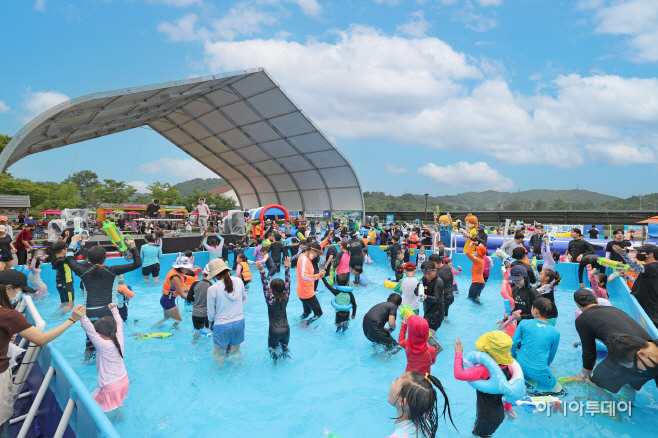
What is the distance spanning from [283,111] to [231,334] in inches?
742

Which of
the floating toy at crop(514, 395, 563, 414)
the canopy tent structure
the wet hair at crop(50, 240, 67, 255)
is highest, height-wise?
the canopy tent structure

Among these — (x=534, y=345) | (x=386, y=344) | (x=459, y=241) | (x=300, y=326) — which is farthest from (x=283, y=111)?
(x=534, y=345)

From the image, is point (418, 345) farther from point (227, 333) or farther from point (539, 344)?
point (227, 333)

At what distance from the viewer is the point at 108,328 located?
335 cm

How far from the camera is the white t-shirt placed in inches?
221

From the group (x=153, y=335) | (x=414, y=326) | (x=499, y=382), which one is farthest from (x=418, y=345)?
(x=153, y=335)

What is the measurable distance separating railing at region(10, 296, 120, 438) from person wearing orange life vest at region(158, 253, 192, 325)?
7.98 feet

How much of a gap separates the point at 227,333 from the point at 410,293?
2.94m

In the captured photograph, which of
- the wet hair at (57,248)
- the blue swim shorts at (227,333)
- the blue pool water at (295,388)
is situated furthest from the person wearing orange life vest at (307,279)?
the wet hair at (57,248)

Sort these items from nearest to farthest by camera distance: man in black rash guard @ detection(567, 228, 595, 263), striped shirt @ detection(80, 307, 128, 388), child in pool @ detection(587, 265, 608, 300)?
striped shirt @ detection(80, 307, 128, 388) → child in pool @ detection(587, 265, 608, 300) → man in black rash guard @ detection(567, 228, 595, 263)

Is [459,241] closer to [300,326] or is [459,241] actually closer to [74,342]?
[300,326]

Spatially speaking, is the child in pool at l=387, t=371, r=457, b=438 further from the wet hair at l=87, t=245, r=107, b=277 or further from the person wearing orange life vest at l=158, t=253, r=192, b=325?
the person wearing orange life vest at l=158, t=253, r=192, b=325

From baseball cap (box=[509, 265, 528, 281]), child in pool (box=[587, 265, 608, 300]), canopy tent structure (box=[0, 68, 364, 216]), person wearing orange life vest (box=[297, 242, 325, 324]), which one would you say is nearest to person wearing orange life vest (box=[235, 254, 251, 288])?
person wearing orange life vest (box=[297, 242, 325, 324])

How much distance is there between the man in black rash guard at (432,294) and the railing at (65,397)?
430 centimetres
